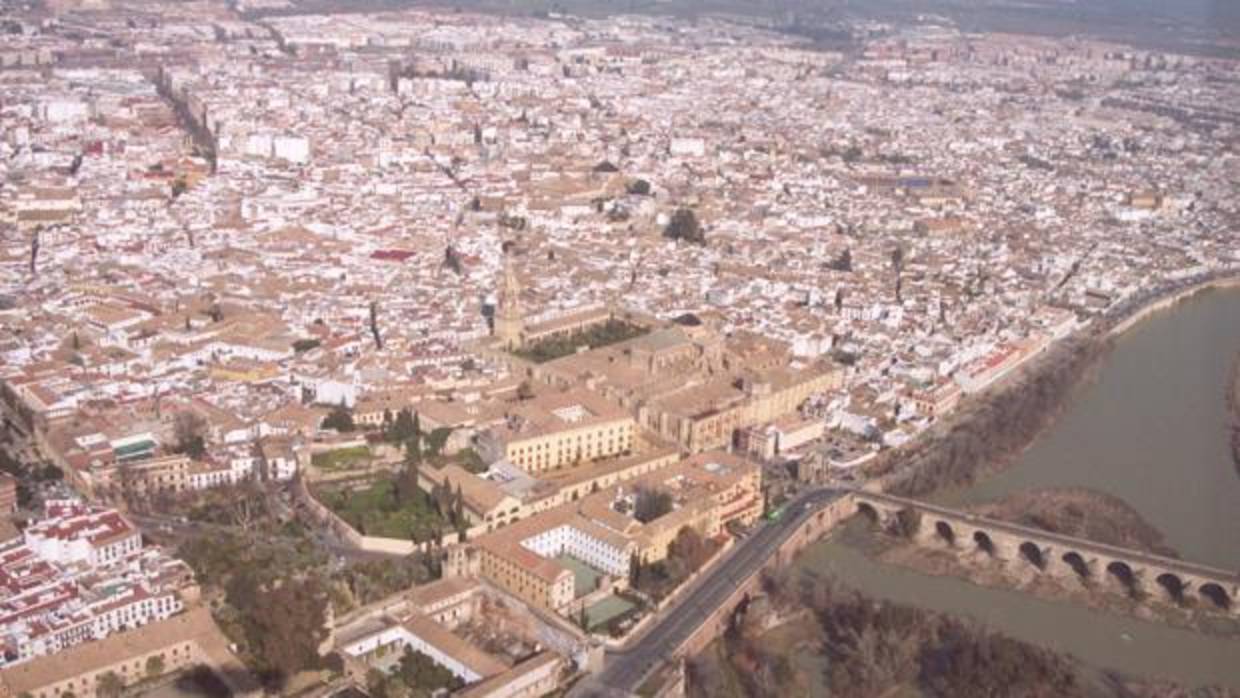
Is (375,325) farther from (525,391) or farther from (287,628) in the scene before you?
(287,628)

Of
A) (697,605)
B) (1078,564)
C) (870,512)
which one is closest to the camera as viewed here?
(697,605)

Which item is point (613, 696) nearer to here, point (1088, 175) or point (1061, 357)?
point (1061, 357)

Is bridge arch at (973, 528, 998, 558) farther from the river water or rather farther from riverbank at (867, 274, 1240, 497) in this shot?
riverbank at (867, 274, 1240, 497)

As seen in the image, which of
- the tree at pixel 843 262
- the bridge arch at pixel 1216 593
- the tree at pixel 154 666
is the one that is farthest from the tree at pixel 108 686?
the tree at pixel 843 262

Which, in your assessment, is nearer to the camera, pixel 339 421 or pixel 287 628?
pixel 287 628

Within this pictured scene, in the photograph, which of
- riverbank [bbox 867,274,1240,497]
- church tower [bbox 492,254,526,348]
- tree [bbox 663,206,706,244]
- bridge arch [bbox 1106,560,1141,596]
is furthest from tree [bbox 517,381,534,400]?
tree [bbox 663,206,706,244]

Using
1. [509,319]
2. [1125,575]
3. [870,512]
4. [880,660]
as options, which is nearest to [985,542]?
[870,512]
